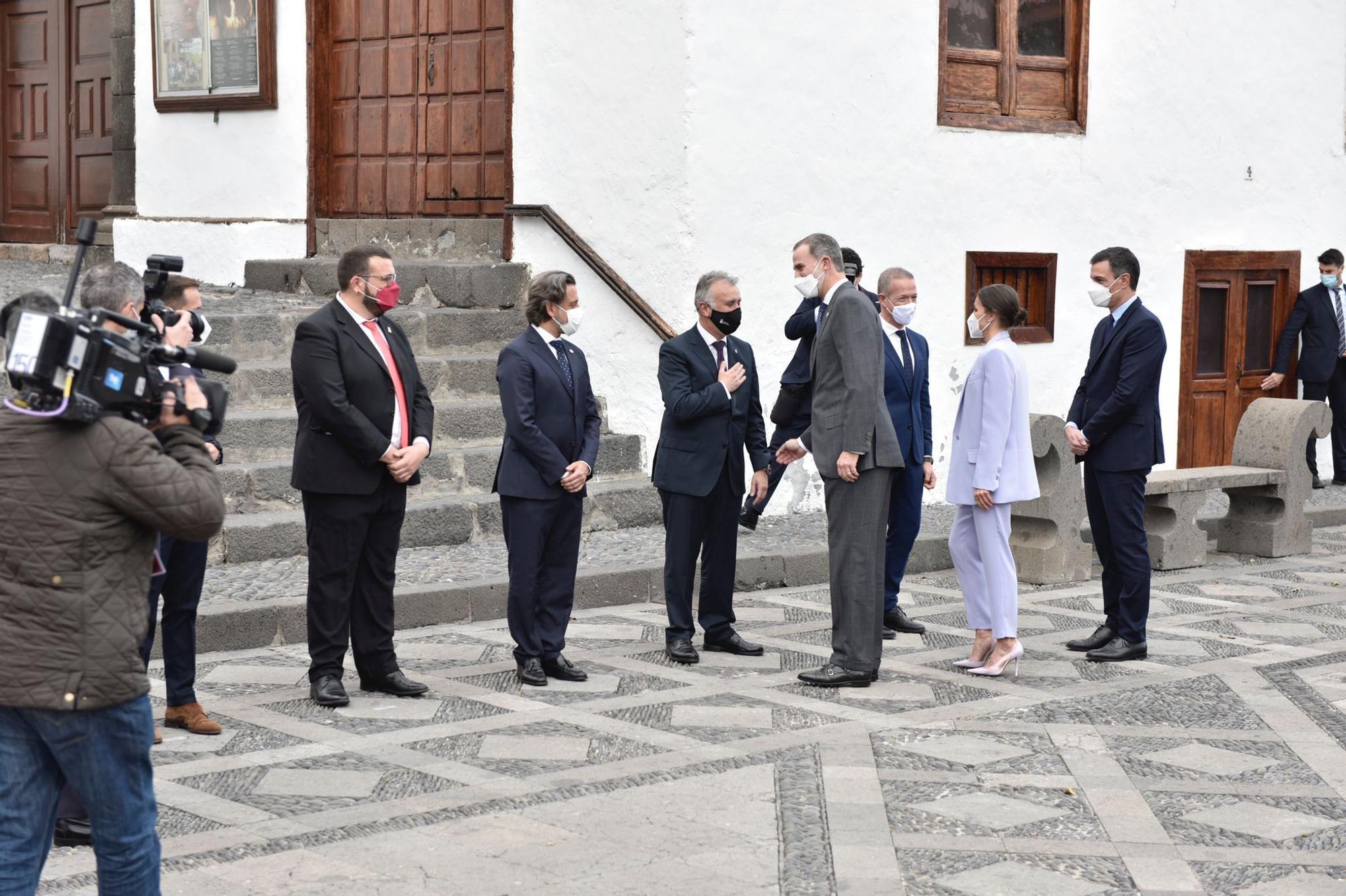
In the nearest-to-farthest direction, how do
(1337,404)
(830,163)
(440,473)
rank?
(440,473)
(830,163)
(1337,404)

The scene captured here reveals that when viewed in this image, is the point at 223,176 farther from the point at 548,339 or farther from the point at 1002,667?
the point at 1002,667

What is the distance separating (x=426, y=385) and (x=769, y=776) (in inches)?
232

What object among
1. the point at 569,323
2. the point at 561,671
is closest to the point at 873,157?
the point at 569,323

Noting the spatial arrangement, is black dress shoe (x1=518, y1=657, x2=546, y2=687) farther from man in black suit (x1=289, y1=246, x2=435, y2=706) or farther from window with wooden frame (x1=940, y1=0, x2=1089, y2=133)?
window with wooden frame (x1=940, y1=0, x2=1089, y2=133)

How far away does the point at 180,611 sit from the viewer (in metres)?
6.59

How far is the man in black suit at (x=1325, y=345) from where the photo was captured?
1541 cm

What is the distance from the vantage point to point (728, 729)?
6.90m

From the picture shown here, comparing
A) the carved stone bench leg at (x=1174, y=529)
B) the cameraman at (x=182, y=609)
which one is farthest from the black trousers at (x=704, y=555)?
the carved stone bench leg at (x=1174, y=529)

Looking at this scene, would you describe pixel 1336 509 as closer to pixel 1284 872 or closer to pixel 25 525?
pixel 1284 872

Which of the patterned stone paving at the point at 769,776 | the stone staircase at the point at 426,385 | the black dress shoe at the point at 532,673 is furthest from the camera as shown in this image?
the stone staircase at the point at 426,385

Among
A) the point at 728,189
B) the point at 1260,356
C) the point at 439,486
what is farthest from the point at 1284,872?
the point at 1260,356

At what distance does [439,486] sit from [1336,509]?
23.6 feet

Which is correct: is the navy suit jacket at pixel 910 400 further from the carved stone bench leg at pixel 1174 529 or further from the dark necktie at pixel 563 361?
the carved stone bench leg at pixel 1174 529

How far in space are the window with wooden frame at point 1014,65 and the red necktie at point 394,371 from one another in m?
7.06
